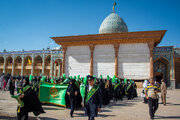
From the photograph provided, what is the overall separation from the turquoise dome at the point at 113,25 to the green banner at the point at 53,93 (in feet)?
64.2


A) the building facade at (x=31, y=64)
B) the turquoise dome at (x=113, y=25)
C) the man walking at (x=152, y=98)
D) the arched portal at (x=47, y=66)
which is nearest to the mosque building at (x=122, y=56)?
the turquoise dome at (x=113, y=25)

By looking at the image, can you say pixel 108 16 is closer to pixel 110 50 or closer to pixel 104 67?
pixel 110 50

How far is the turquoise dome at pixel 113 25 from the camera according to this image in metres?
25.3

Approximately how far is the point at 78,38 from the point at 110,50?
5.02 m

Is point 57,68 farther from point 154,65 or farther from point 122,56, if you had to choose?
point 154,65

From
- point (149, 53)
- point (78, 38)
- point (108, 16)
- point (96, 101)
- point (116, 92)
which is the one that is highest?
point (108, 16)

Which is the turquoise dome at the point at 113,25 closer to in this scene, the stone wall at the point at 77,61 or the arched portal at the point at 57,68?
the stone wall at the point at 77,61

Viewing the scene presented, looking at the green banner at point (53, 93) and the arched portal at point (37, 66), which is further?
the arched portal at point (37, 66)

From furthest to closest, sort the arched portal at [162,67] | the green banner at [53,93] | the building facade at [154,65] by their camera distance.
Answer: the arched portal at [162,67] → the building facade at [154,65] → the green banner at [53,93]

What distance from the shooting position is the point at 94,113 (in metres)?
3.91

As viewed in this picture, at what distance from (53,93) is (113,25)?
20459 mm

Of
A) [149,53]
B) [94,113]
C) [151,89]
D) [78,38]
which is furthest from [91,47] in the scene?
[94,113]

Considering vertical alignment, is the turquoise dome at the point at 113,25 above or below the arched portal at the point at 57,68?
above

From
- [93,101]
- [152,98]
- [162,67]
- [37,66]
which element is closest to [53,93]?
[93,101]
